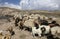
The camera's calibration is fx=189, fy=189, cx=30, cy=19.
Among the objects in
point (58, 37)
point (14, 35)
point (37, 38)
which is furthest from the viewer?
point (14, 35)

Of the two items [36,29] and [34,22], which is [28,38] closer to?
[36,29]

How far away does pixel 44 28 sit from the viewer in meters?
24.4

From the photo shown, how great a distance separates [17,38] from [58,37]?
5.61 metres

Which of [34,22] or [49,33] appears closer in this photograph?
[49,33]

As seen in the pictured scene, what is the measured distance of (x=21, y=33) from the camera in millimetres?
27578

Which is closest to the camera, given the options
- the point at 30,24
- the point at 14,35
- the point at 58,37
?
the point at 58,37

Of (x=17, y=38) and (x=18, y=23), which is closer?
(x=17, y=38)

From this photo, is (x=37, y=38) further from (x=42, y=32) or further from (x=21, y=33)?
(x=21, y=33)

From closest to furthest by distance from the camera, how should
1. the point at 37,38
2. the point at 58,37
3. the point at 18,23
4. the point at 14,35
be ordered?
the point at 58,37, the point at 37,38, the point at 14,35, the point at 18,23

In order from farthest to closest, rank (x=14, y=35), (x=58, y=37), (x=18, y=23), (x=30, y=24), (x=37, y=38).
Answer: (x=18, y=23) → (x=30, y=24) → (x=14, y=35) → (x=37, y=38) → (x=58, y=37)

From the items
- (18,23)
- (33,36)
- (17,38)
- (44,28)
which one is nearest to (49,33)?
(44,28)

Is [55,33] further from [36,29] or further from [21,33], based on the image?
[21,33]

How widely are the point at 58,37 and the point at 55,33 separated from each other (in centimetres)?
68

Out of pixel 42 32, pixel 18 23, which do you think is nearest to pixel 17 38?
pixel 42 32
